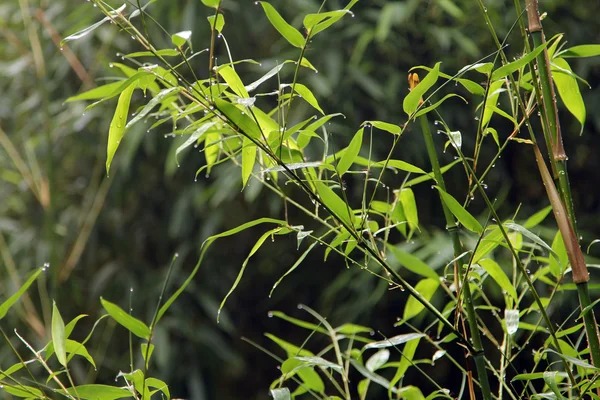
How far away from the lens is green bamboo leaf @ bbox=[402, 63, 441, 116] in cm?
25

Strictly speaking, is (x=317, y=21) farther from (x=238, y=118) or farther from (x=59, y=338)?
(x=59, y=338)

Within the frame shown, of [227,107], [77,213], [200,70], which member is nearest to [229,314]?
[77,213]

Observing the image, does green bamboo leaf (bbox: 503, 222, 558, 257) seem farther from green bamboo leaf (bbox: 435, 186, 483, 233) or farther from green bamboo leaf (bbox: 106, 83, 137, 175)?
green bamboo leaf (bbox: 106, 83, 137, 175)

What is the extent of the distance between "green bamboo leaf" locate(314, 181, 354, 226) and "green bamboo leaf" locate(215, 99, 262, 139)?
34mm

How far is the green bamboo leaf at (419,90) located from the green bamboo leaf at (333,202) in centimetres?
5

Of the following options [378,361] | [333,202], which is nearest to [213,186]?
[378,361]

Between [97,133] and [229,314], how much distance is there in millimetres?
434

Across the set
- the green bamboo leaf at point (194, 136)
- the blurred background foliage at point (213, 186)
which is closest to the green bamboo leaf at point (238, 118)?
the green bamboo leaf at point (194, 136)

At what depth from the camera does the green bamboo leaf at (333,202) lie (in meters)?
0.26

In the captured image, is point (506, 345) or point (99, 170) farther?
point (99, 170)

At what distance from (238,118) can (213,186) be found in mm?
883

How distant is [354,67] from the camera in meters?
1.15

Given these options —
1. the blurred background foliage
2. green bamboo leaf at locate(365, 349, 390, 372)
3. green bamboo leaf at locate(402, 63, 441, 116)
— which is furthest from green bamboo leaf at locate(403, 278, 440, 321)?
the blurred background foliage

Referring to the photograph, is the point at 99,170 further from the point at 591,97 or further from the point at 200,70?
the point at 591,97
